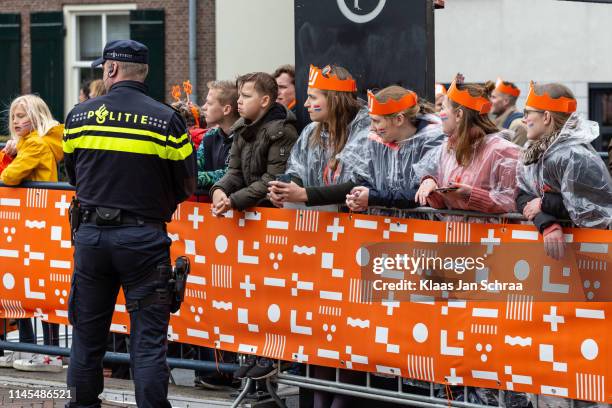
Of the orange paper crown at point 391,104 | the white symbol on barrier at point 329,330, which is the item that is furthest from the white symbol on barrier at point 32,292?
the orange paper crown at point 391,104

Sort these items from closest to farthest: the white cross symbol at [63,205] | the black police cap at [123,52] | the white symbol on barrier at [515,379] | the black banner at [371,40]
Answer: the white symbol on barrier at [515,379] → the black police cap at [123,52] → the black banner at [371,40] → the white cross symbol at [63,205]

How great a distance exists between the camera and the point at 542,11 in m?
21.0

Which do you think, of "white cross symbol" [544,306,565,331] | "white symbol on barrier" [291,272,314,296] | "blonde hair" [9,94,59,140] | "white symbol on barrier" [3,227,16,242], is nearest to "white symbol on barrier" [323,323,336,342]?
"white symbol on barrier" [291,272,314,296]

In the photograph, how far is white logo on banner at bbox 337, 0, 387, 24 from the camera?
273 inches

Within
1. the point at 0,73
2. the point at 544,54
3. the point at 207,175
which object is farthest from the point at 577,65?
the point at 207,175

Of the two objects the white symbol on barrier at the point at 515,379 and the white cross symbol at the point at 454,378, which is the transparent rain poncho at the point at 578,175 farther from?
the white cross symbol at the point at 454,378

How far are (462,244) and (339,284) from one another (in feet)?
2.81

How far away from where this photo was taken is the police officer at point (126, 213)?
250 inches

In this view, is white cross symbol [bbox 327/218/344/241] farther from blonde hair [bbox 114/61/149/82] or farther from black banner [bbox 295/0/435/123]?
blonde hair [bbox 114/61/149/82]

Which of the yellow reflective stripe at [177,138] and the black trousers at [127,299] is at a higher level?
the yellow reflective stripe at [177,138]

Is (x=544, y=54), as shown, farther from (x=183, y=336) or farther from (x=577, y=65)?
(x=183, y=336)

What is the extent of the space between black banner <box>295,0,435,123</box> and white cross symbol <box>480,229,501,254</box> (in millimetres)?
1181

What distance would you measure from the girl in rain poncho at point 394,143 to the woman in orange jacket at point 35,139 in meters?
2.91

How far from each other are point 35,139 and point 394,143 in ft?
10.3
